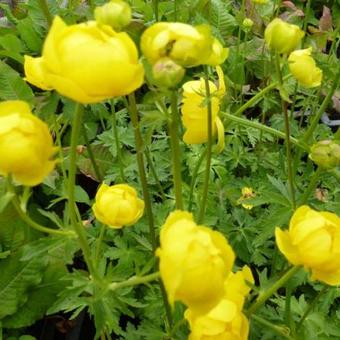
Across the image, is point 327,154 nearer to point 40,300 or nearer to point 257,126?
point 257,126

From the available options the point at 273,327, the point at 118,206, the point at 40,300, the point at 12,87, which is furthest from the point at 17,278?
the point at 273,327

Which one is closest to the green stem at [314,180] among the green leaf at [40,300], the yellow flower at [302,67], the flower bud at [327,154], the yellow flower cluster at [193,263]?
the flower bud at [327,154]

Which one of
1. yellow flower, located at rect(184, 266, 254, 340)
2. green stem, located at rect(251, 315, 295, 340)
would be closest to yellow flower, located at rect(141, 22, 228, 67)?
yellow flower, located at rect(184, 266, 254, 340)

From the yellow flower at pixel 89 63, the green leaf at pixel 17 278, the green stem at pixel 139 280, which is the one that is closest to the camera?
the yellow flower at pixel 89 63

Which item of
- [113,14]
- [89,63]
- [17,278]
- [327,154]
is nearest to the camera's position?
[89,63]

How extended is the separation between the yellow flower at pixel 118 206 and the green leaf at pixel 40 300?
1.53ft

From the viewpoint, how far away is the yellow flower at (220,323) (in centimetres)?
60

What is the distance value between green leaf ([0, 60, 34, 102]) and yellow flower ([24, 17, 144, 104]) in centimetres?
76

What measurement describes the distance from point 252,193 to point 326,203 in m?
0.21

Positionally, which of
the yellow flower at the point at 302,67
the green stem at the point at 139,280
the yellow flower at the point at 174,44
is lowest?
the green stem at the point at 139,280

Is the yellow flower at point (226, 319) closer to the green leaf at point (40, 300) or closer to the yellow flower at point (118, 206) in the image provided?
the yellow flower at point (118, 206)

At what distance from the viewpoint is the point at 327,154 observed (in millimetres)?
685

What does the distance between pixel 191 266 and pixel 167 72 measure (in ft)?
0.54

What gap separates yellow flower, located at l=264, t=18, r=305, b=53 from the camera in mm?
661
